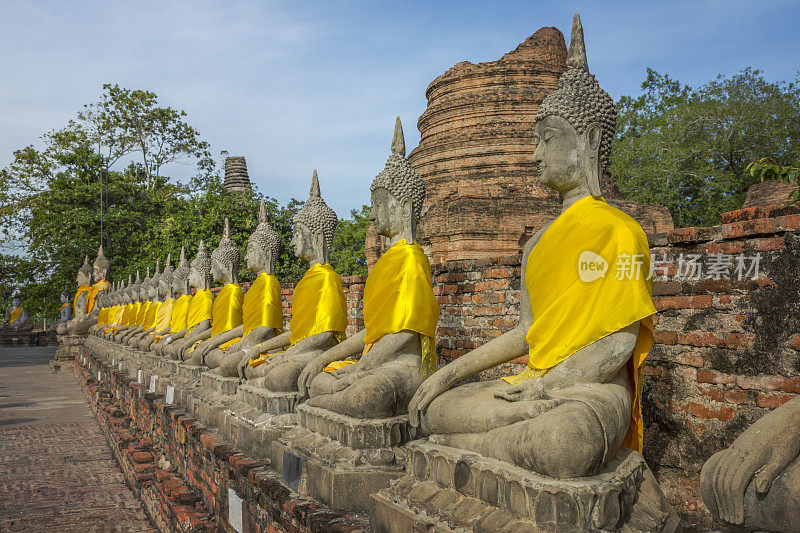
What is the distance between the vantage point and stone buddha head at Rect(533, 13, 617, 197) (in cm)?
294

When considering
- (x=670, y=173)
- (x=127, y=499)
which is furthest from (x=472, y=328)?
(x=670, y=173)

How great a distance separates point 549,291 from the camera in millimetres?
2750

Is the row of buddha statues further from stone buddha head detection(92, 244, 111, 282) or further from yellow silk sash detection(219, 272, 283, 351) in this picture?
stone buddha head detection(92, 244, 111, 282)

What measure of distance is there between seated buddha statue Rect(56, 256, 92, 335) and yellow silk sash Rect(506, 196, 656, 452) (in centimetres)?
2180

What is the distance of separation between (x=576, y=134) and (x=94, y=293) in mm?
21975

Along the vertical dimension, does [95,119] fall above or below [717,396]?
above

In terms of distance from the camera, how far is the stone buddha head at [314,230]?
5465 mm

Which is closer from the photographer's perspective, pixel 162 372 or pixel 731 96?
pixel 162 372

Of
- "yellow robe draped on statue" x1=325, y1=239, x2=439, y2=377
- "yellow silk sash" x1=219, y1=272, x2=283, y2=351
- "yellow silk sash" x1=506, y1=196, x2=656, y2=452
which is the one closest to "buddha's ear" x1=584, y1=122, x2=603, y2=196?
"yellow silk sash" x1=506, y1=196, x2=656, y2=452

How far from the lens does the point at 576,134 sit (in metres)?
2.95

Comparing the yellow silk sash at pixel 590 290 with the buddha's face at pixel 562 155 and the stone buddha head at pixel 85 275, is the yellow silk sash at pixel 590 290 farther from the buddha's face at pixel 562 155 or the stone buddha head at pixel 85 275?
the stone buddha head at pixel 85 275

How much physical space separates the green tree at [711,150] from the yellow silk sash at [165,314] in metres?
16.1

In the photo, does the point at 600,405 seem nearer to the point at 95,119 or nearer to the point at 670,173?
the point at 670,173

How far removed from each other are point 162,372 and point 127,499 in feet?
6.74
